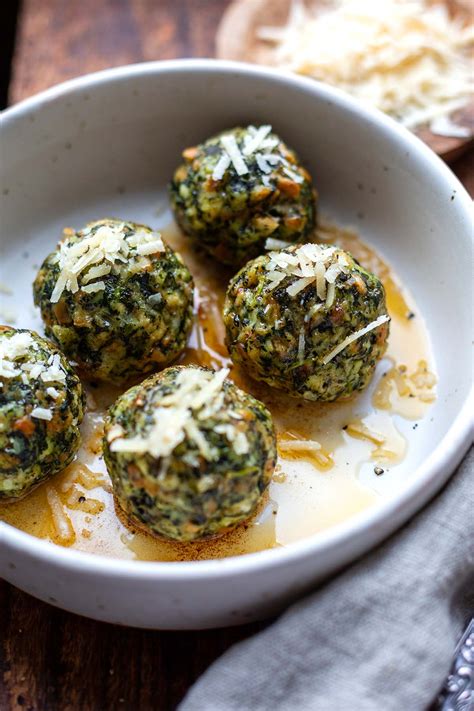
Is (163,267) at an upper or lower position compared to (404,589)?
upper

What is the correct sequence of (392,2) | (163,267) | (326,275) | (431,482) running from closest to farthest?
1. (431,482)
2. (326,275)
3. (163,267)
4. (392,2)

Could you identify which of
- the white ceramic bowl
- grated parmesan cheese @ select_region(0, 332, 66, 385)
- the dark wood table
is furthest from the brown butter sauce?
grated parmesan cheese @ select_region(0, 332, 66, 385)

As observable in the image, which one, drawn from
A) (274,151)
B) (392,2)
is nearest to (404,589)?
(274,151)

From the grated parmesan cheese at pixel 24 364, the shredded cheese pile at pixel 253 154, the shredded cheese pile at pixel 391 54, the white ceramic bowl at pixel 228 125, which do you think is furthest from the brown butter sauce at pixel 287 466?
the shredded cheese pile at pixel 391 54

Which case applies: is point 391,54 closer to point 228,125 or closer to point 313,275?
point 228,125

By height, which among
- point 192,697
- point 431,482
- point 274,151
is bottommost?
point 192,697

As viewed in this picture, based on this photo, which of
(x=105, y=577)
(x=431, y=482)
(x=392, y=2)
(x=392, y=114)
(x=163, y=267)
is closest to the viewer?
(x=105, y=577)

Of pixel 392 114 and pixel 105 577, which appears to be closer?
pixel 105 577

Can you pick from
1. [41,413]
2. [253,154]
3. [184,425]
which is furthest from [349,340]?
[41,413]

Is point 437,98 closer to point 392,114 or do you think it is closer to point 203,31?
point 392,114
